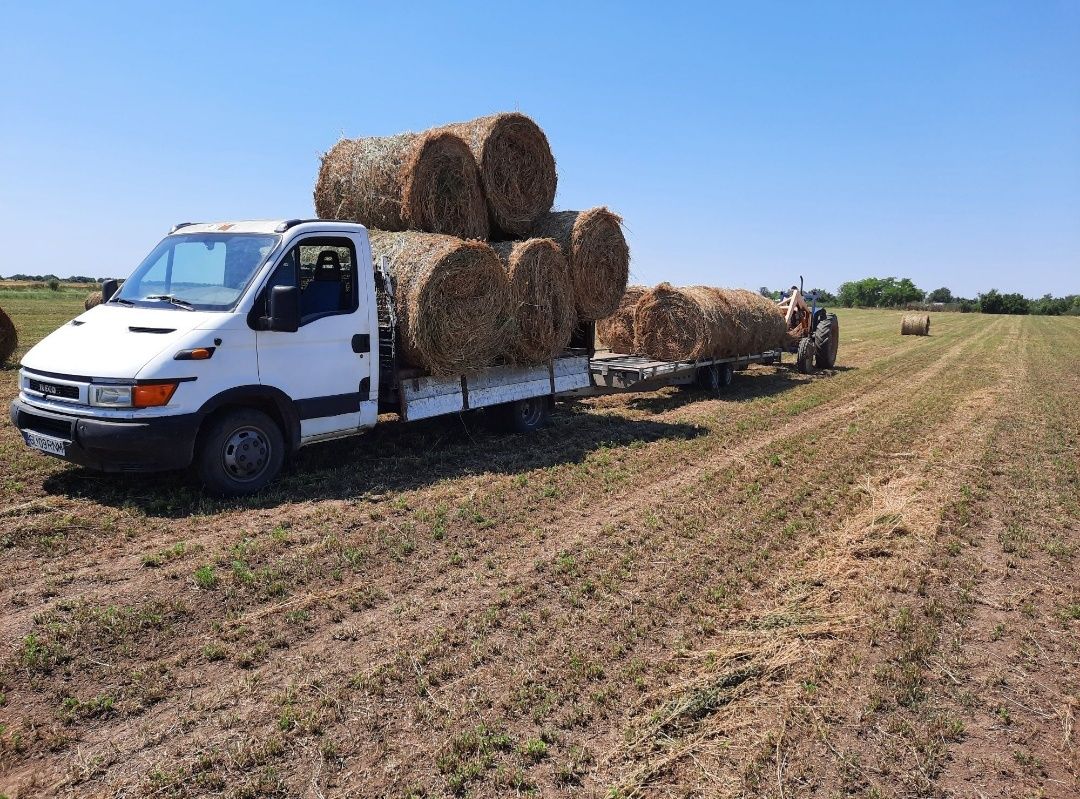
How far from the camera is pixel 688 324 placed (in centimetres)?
1327

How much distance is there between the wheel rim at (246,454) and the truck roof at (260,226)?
1880 millimetres

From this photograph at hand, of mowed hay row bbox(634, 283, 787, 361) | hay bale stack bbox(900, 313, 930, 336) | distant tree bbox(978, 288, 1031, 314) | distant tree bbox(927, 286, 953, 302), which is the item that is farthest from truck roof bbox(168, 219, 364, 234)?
distant tree bbox(927, 286, 953, 302)

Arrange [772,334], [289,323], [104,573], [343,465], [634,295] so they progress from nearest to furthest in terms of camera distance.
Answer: [104,573], [289,323], [343,465], [634,295], [772,334]

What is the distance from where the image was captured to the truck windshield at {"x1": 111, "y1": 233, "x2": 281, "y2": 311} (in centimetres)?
658

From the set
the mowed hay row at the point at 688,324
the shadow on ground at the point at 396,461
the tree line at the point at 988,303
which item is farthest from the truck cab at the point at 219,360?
the tree line at the point at 988,303

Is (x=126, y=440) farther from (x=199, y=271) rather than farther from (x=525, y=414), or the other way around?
(x=525, y=414)

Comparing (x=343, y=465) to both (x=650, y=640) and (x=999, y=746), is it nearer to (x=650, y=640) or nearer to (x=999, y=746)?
(x=650, y=640)

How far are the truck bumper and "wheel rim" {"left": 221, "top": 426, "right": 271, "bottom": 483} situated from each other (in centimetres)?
34

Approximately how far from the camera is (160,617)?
13.8ft

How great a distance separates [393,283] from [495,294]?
1.15 m

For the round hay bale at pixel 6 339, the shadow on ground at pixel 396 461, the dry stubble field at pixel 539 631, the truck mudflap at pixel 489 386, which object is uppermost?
the round hay bale at pixel 6 339

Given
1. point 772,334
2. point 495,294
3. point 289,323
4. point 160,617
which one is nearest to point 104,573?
point 160,617

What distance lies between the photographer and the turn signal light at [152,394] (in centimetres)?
583

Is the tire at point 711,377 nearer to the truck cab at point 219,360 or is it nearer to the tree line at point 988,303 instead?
the truck cab at point 219,360
